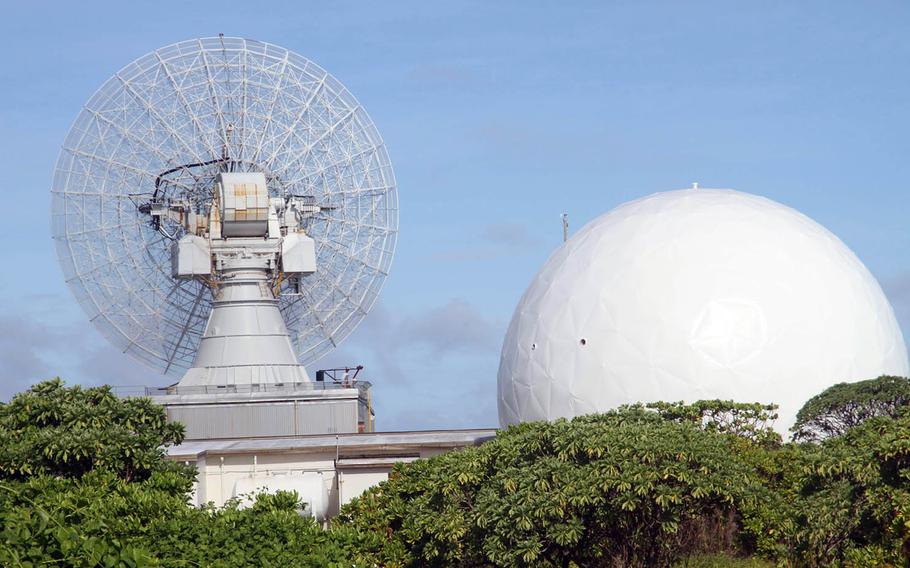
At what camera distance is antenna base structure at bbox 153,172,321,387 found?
175ft

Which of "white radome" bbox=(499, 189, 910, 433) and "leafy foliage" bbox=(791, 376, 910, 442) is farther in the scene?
"white radome" bbox=(499, 189, 910, 433)

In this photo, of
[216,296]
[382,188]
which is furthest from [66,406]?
[382,188]

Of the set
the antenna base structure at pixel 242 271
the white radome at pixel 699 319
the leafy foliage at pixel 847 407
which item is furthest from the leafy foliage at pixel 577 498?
the antenna base structure at pixel 242 271

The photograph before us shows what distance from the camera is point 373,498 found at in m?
Answer: 30.0

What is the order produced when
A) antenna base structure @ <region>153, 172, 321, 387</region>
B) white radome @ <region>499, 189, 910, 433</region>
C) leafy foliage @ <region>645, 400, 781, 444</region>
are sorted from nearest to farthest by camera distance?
leafy foliage @ <region>645, 400, 781, 444</region> < white radome @ <region>499, 189, 910, 433</region> < antenna base structure @ <region>153, 172, 321, 387</region>

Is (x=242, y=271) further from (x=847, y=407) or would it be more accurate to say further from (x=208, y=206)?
(x=847, y=407)

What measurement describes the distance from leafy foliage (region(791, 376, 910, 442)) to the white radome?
2.21m

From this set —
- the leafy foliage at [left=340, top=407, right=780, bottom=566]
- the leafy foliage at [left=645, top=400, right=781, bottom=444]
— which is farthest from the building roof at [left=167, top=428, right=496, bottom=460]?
the leafy foliage at [left=340, top=407, right=780, bottom=566]

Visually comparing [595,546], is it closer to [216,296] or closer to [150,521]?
[150,521]

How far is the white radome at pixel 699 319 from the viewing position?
42.6 m

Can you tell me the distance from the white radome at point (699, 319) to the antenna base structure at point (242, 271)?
12.4m

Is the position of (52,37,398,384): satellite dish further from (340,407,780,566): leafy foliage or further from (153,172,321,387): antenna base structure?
(340,407,780,566): leafy foliage

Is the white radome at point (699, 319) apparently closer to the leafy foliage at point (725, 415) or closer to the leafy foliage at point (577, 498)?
the leafy foliage at point (725, 415)

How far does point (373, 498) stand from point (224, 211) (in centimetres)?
2476
